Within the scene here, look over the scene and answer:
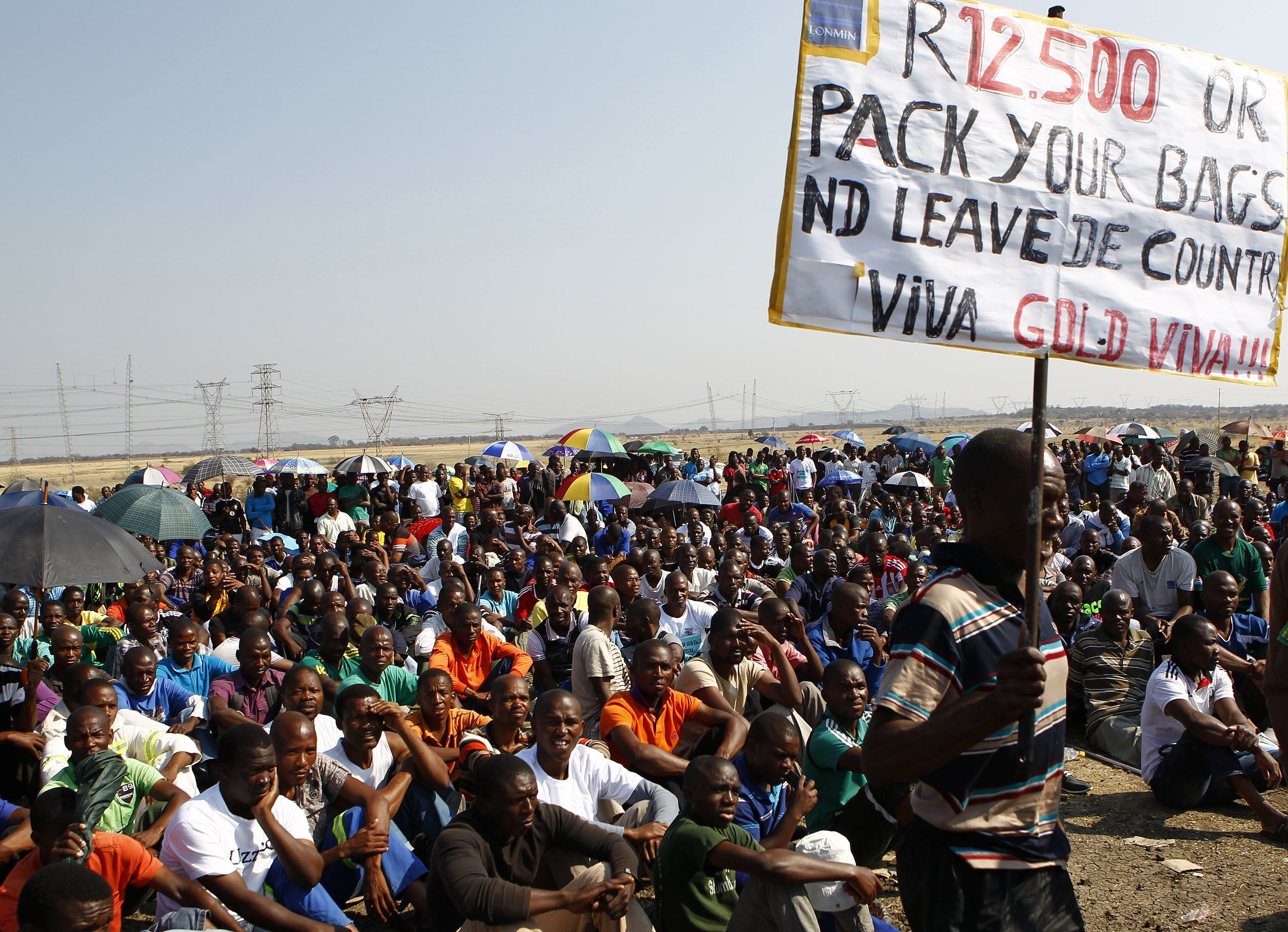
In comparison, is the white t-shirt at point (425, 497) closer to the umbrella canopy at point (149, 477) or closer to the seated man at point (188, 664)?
the umbrella canopy at point (149, 477)

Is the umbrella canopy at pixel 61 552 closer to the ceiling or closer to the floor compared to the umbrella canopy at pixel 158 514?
closer to the ceiling

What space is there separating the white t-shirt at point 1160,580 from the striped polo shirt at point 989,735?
20.8 ft

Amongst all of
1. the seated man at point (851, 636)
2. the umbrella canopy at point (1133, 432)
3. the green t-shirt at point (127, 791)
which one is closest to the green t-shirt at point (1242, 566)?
the seated man at point (851, 636)

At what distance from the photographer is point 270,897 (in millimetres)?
4211

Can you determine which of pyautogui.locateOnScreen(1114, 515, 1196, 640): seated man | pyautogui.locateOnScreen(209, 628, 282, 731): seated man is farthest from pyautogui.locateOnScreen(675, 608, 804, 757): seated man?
pyautogui.locateOnScreen(1114, 515, 1196, 640): seated man

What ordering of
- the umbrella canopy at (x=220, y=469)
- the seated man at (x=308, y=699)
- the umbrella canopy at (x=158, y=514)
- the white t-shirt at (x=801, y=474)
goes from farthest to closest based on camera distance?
the white t-shirt at (x=801, y=474) → the umbrella canopy at (x=220, y=469) → the umbrella canopy at (x=158, y=514) → the seated man at (x=308, y=699)

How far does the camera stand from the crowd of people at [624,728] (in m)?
2.24

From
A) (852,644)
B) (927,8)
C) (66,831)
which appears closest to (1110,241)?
(927,8)

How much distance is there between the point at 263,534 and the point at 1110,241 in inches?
502

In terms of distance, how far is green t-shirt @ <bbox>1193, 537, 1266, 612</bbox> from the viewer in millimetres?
7801

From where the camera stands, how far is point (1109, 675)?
7.15 meters

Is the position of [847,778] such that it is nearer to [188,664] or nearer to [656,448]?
[188,664]

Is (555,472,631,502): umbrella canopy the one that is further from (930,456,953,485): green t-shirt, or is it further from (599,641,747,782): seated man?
(930,456,953,485): green t-shirt

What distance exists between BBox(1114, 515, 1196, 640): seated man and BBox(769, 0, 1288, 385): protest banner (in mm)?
5598
